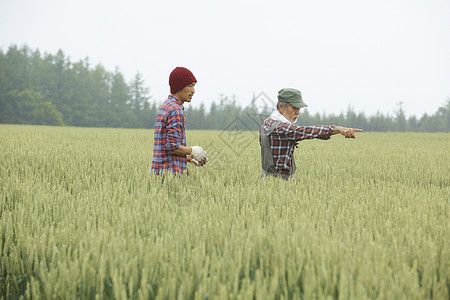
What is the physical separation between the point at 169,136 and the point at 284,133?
3.75 feet

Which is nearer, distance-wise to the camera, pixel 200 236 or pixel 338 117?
pixel 200 236

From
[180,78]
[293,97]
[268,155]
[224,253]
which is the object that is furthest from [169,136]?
[224,253]

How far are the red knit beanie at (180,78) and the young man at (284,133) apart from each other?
35.6 inches

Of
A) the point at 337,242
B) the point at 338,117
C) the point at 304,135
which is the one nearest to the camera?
the point at 337,242

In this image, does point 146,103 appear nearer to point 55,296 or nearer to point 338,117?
point 338,117

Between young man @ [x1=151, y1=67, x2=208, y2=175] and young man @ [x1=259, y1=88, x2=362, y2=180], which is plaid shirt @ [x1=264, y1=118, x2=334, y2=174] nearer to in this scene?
young man @ [x1=259, y1=88, x2=362, y2=180]

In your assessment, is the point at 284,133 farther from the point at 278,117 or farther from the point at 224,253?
the point at 224,253

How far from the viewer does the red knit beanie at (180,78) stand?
3365 mm

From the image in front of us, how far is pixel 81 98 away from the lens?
5744 centimetres

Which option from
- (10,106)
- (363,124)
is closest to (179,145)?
(10,106)

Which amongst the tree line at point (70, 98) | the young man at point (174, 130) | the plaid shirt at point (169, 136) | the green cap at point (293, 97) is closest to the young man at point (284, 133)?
the green cap at point (293, 97)

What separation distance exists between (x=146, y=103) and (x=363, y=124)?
159 feet

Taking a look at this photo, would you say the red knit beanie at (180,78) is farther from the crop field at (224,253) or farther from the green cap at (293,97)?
the crop field at (224,253)

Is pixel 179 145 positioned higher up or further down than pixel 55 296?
higher up
